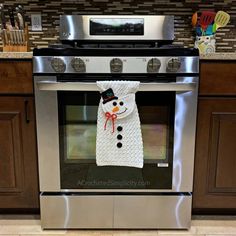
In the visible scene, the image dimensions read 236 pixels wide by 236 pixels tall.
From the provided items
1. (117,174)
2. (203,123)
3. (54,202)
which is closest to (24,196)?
(54,202)

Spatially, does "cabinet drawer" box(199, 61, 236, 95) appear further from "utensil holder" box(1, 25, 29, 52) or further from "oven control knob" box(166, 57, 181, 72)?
"utensil holder" box(1, 25, 29, 52)

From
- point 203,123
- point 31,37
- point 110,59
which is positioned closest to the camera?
point 110,59

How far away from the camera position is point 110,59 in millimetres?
1359

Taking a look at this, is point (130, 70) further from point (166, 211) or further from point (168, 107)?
point (166, 211)

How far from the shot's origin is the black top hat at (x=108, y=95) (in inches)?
53.4

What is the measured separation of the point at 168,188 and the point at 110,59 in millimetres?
679

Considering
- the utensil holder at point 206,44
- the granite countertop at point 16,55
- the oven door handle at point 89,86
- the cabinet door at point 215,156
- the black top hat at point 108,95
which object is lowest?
the cabinet door at point 215,156

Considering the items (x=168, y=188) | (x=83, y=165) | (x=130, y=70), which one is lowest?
(x=168, y=188)

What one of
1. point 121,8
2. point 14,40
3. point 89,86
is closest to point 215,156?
point 89,86

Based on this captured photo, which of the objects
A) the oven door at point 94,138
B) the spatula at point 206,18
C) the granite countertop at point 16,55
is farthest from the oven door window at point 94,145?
the spatula at point 206,18

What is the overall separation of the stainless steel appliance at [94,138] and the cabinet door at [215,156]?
0.20 ft

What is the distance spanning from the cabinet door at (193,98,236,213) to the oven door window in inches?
6.2

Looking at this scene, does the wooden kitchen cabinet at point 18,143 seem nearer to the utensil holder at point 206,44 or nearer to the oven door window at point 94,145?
the oven door window at point 94,145

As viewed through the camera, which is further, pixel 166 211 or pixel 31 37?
pixel 31 37
